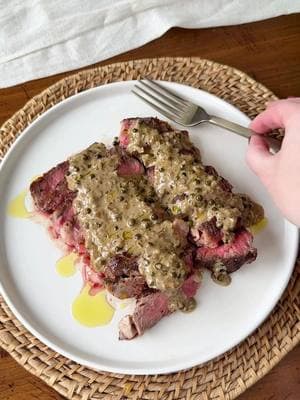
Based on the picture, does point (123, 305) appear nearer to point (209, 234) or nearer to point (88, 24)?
point (209, 234)

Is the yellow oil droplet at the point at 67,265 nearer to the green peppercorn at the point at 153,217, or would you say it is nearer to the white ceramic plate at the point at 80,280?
the white ceramic plate at the point at 80,280

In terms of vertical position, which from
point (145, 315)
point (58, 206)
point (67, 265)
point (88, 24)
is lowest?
point (145, 315)

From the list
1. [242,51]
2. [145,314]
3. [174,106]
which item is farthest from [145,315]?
[242,51]

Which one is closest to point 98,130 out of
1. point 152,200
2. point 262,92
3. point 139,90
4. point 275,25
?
point 139,90

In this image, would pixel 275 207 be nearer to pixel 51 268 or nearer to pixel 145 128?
pixel 145 128

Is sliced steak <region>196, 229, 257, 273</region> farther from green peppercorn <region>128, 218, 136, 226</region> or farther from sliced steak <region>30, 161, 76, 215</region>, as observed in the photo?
sliced steak <region>30, 161, 76, 215</region>

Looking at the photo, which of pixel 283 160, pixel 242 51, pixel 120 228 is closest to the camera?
pixel 283 160

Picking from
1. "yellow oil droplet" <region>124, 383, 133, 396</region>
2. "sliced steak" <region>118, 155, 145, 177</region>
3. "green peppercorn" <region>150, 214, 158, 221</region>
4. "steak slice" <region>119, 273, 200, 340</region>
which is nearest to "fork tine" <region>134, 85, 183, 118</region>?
"sliced steak" <region>118, 155, 145, 177</region>
